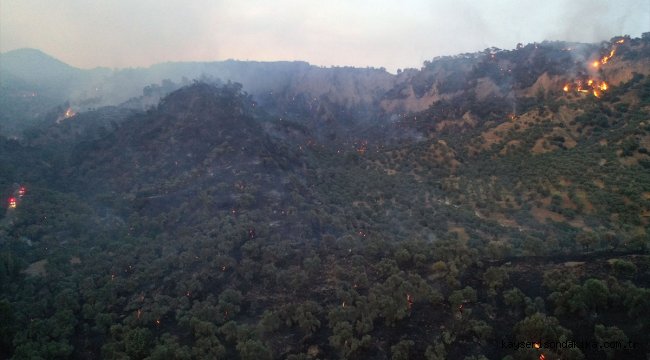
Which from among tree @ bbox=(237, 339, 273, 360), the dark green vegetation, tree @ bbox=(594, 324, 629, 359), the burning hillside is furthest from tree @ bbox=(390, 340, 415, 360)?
the burning hillside

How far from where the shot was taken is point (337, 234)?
60906 mm

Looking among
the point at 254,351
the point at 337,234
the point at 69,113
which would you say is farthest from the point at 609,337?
the point at 69,113

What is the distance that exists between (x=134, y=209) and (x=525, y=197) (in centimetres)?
6430

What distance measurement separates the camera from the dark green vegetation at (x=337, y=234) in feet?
109

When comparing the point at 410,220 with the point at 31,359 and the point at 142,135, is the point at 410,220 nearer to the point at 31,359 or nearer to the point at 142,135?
the point at 31,359

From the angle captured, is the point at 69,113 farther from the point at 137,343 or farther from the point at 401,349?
the point at 401,349

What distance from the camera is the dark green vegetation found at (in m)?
33.3

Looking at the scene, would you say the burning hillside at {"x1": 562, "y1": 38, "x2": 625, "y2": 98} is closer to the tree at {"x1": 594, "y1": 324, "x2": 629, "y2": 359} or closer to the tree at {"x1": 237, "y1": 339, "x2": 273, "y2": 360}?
the tree at {"x1": 594, "y1": 324, "x2": 629, "y2": 359}

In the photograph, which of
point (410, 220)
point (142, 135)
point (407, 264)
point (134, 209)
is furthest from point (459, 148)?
point (142, 135)

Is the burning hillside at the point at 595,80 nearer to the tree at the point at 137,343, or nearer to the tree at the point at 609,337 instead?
the tree at the point at 609,337

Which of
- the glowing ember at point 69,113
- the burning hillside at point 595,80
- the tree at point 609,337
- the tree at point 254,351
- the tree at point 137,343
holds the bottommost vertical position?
the tree at point 137,343

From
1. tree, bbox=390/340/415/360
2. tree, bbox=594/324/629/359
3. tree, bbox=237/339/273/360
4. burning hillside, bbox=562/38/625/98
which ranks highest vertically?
burning hillside, bbox=562/38/625/98

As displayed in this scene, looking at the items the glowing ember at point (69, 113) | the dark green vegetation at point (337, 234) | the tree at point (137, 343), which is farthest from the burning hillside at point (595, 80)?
the glowing ember at point (69, 113)

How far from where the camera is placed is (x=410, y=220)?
63.6 m
